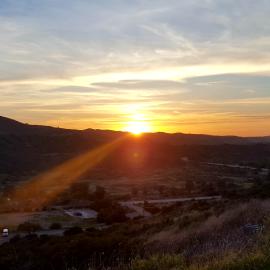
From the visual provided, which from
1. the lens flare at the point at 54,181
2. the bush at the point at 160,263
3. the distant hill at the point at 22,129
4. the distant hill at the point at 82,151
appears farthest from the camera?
the distant hill at the point at 22,129

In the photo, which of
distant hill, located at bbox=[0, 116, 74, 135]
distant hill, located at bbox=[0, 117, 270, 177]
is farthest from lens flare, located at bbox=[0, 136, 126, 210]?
distant hill, located at bbox=[0, 116, 74, 135]

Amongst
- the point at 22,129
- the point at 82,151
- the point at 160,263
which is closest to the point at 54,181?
the point at 82,151

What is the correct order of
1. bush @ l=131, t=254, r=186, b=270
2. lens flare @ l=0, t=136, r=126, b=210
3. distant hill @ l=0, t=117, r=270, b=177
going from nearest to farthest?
1. bush @ l=131, t=254, r=186, b=270
2. lens flare @ l=0, t=136, r=126, b=210
3. distant hill @ l=0, t=117, r=270, b=177

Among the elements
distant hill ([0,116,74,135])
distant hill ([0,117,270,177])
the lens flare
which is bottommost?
the lens flare

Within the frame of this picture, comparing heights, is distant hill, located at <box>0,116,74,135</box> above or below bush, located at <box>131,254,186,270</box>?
above

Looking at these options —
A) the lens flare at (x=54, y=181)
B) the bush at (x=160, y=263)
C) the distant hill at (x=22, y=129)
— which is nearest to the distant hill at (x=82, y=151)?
the distant hill at (x=22, y=129)

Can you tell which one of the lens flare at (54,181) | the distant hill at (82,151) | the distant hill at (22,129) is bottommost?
the lens flare at (54,181)

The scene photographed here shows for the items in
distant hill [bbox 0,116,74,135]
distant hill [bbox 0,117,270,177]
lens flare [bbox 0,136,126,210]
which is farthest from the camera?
distant hill [bbox 0,116,74,135]

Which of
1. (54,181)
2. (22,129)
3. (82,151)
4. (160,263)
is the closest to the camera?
(160,263)

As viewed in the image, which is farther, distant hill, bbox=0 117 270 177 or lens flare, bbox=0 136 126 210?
distant hill, bbox=0 117 270 177

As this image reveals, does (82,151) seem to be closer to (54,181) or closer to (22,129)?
(22,129)

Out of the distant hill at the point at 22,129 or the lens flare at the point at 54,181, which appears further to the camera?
the distant hill at the point at 22,129

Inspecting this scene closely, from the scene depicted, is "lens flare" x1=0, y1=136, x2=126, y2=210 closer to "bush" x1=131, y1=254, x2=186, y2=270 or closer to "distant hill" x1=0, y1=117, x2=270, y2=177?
"distant hill" x1=0, y1=117, x2=270, y2=177

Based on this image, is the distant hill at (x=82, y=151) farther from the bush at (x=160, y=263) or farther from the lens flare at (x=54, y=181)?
the bush at (x=160, y=263)
